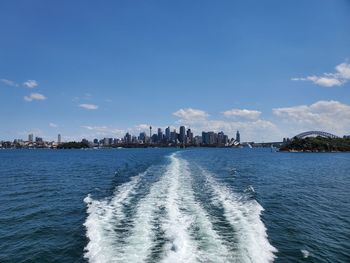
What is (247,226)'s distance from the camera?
69.0ft

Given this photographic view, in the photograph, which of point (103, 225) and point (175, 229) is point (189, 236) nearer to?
point (175, 229)

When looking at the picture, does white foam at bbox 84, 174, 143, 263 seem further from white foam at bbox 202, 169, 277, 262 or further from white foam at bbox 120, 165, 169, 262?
white foam at bbox 202, 169, 277, 262

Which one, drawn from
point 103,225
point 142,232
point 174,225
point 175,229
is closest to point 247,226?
point 174,225

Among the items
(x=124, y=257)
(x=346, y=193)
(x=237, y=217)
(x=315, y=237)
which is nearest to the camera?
(x=124, y=257)

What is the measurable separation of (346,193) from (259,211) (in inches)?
689

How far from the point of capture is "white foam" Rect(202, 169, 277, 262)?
644 inches

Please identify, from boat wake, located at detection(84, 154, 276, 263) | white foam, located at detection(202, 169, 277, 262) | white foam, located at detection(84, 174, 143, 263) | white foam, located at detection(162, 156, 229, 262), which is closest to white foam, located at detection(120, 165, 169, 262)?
boat wake, located at detection(84, 154, 276, 263)

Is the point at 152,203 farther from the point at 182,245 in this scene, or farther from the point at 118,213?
the point at 182,245

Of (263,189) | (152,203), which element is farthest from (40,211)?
(263,189)

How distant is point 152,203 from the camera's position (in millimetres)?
27641

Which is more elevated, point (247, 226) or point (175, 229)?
point (175, 229)

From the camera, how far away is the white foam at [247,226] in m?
16.4

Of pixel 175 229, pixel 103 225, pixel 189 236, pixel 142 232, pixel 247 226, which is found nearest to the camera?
pixel 189 236

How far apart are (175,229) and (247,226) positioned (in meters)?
4.96
